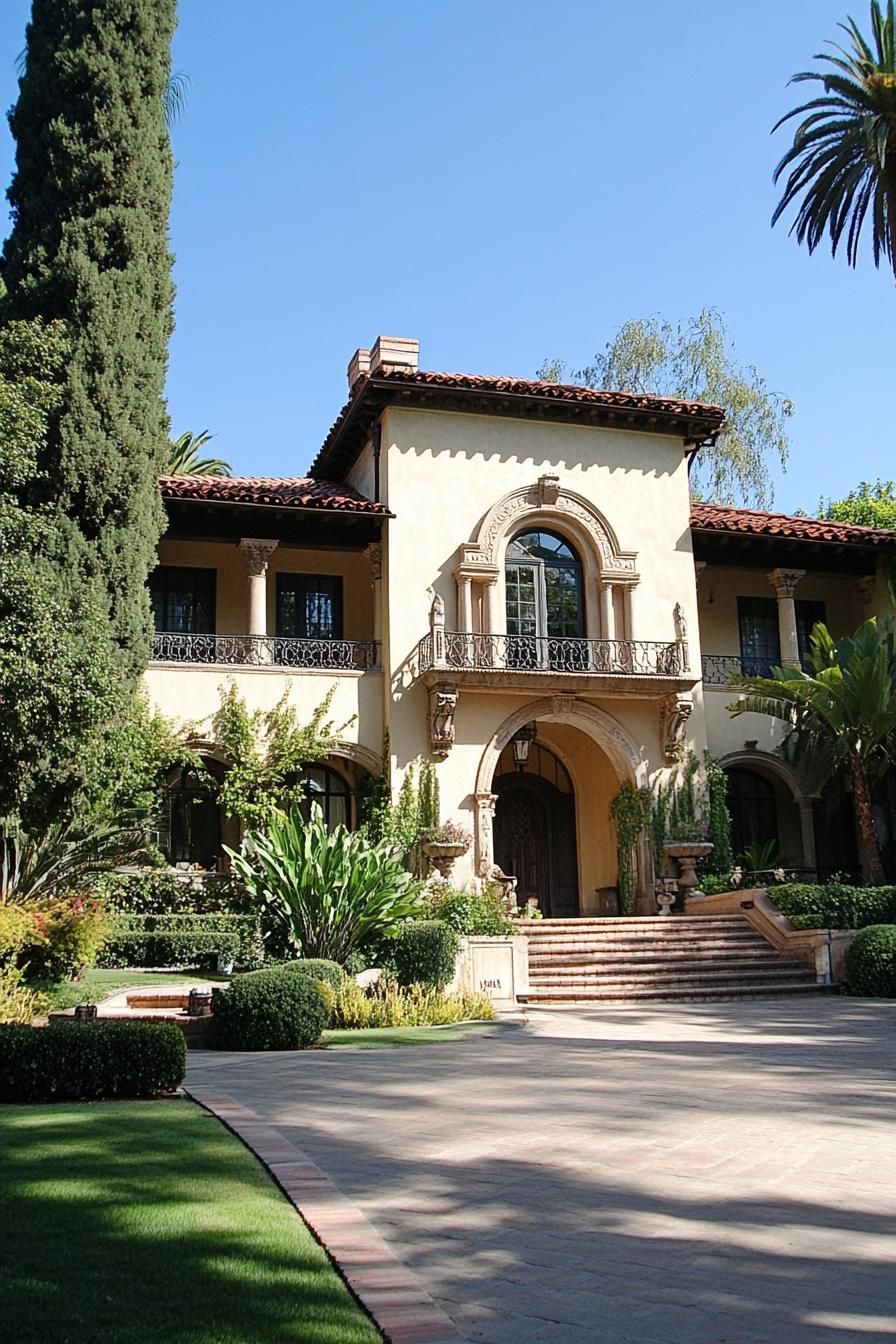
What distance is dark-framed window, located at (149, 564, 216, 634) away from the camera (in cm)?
2495

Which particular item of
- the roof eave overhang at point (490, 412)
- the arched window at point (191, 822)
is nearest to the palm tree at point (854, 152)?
the roof eave overhang at point (490, 412)

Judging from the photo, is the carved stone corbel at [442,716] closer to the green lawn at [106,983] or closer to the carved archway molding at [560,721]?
the carved archway molding at [560,721]

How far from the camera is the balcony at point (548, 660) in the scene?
23.5 meters

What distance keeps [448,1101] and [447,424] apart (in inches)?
693

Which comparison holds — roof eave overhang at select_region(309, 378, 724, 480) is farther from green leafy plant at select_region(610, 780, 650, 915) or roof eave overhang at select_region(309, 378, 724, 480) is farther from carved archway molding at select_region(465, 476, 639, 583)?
green leafy plant at select_region(610, 780, 650, 915)

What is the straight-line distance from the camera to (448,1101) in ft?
30.1

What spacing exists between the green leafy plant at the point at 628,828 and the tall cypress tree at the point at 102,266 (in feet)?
31.8

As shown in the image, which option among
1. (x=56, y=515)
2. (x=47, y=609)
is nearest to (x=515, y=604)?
(x=56, y=515)

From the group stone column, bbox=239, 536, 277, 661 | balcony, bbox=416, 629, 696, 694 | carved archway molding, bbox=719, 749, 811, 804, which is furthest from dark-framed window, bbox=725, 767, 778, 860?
stone column, bbox=239, 536, 277, 661

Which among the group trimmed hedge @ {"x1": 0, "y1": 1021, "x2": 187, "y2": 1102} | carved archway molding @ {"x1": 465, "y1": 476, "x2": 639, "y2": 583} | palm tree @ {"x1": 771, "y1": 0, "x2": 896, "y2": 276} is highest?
palm tree @ {"x1": 771, "y1": 0, "x2": 896, "y2": 276}

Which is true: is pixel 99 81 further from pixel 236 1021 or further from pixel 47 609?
pixel 236 1021

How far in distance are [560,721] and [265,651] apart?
5745mm

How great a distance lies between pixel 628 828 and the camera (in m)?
24.6

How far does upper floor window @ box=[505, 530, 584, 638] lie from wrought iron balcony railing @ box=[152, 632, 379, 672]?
9.61ft
